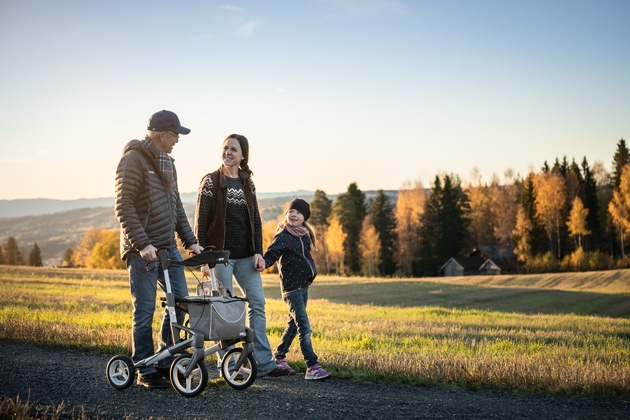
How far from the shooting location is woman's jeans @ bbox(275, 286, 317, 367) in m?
6.91

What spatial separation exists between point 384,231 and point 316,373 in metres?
74.9

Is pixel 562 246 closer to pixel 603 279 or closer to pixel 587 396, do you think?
pixel 603 279

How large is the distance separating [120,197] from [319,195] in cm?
8467

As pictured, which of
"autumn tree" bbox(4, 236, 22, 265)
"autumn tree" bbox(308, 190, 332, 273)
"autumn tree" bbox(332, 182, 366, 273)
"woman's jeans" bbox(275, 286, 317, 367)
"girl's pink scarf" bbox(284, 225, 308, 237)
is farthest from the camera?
"autumn tree" bbox(4, 236, 22, 265)

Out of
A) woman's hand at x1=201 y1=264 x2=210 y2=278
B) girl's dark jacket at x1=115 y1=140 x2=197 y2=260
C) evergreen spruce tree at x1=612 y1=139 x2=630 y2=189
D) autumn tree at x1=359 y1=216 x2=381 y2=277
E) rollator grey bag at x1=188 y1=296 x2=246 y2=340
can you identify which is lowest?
autumn tree at x1=359 y1=216 x2=381 y2=277

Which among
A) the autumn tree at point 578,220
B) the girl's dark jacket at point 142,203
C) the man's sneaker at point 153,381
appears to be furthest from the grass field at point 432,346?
the autumn tree at point 578,220

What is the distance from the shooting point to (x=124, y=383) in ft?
19.7

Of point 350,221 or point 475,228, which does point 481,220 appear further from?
point 350,221

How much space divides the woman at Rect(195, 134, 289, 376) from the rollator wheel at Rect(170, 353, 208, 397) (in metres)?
1.26

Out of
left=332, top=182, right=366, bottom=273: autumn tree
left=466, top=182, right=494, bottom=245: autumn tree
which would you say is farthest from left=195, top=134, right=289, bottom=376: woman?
left=466, top=182, right=494, bottom=245: autumn tree

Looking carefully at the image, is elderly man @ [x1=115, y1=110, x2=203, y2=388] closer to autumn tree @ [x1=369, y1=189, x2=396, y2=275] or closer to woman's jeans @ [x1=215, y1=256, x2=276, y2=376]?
woman's jeans @ [x1=215, y1=256, x2=276, y2=376]

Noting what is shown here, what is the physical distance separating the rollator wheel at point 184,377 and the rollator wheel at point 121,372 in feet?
1.89

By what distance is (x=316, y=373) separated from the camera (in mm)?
6836

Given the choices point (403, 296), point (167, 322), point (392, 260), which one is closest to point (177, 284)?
point (167, 322)
